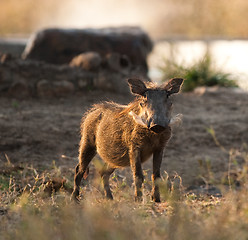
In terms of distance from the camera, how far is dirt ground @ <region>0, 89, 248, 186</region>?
6.09m

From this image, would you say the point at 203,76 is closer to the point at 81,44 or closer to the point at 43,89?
the point at 81,44

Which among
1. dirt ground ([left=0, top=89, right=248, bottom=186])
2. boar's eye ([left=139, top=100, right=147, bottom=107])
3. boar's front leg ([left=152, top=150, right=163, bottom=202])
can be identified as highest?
boar's eye ([left=139, top=100, right=147, bottom=107])

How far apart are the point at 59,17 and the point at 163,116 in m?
29.3

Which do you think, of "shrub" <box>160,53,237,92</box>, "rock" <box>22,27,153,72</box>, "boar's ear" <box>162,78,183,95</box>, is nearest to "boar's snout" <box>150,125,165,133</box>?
"boar's ear" <box>162,78,183,95</box>

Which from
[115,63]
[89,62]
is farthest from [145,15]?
[89,62]

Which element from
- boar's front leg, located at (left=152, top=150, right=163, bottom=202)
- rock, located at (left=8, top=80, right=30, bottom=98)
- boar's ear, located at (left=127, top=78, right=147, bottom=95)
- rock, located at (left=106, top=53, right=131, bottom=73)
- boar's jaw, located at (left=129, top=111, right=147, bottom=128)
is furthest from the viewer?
rock, located at (left=106, top=53, right=131, bottom=73)

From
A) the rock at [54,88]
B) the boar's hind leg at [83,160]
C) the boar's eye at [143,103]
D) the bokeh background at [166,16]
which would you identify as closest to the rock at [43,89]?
the rock at [54,88]

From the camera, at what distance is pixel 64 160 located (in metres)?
6.12

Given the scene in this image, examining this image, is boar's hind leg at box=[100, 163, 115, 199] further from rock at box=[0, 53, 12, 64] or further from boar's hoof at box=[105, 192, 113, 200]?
rock at box=[0, 53, 12, 64]

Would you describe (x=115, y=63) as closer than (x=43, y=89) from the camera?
No

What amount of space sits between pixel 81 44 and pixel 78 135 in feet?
13.2

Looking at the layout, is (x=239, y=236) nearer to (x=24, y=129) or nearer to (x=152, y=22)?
(x=24, y=129)

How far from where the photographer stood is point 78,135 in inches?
269

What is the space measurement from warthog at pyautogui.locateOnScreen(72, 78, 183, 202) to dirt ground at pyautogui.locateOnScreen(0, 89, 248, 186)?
859 mm
